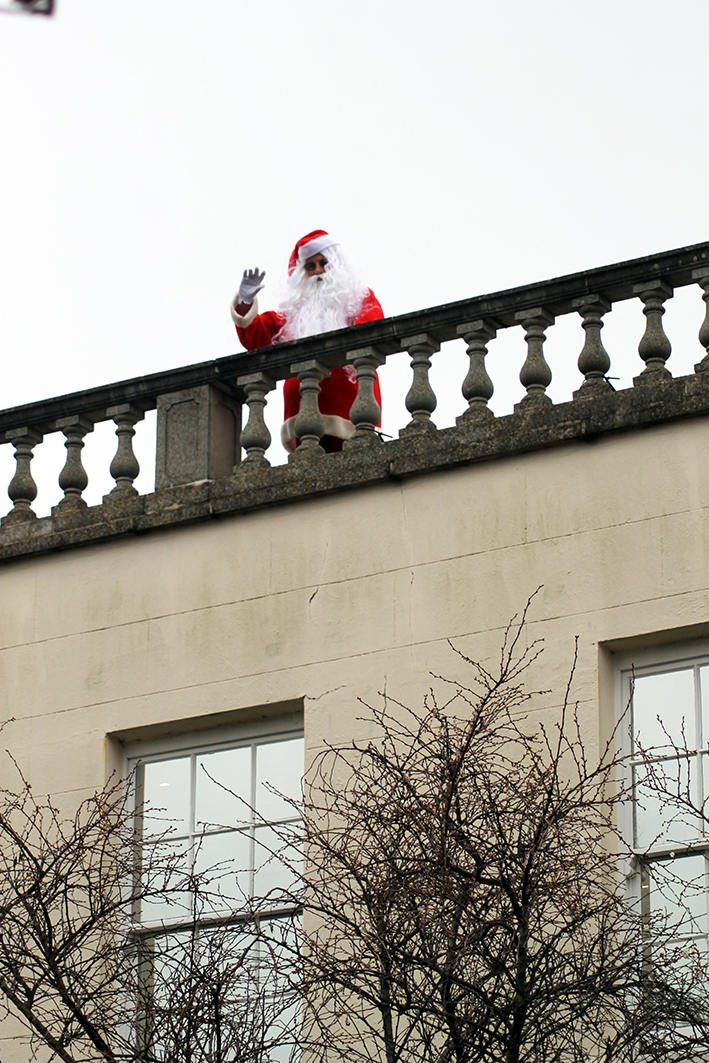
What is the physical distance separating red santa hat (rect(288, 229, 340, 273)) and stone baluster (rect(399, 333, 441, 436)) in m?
1.94

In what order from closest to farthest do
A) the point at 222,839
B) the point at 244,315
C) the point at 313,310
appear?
the point at 222,839
the point at 244,315
the point at 313,310

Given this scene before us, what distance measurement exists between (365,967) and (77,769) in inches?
132

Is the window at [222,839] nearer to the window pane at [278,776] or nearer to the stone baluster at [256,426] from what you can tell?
the window pane at [278,776]

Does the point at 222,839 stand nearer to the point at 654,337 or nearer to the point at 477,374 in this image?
the point at 477,374

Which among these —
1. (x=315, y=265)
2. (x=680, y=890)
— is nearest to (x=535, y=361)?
(x=315, y=265)

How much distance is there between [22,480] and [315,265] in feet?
7.71

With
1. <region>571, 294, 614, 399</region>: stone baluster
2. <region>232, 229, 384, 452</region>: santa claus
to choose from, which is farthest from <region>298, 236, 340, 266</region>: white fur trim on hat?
<region>571, 294, 614, 399</region>: stone baluster

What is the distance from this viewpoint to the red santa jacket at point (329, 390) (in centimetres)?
1252

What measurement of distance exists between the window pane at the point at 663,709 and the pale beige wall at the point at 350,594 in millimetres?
277

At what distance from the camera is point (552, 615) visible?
1099 centimetres

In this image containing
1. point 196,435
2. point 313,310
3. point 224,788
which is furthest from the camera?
point 313,310

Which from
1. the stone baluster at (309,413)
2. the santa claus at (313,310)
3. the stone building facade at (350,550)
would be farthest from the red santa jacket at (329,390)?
the stone building facade at (350,550)

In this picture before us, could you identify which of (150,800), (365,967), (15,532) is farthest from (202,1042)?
(15,532)

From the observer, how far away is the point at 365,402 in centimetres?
1199
